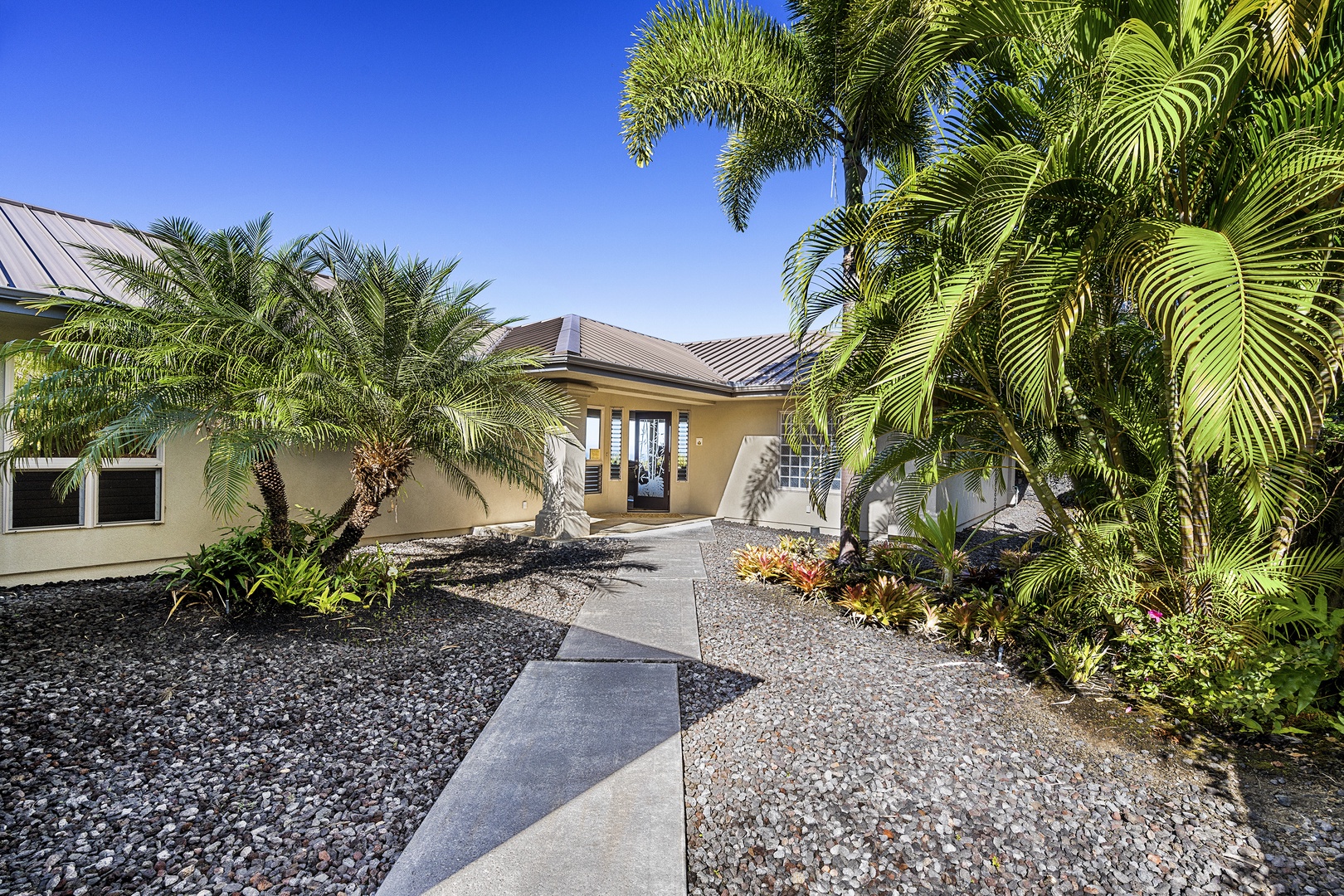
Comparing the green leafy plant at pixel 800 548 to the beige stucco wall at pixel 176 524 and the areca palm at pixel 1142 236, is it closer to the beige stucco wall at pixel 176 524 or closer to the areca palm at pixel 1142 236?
the areca palm at pixel 1142 236

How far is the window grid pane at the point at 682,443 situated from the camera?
44.0 feet

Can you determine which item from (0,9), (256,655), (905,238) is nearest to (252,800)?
(256,655)

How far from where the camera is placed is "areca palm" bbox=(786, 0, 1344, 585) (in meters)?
2.67

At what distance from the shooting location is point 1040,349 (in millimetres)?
3541

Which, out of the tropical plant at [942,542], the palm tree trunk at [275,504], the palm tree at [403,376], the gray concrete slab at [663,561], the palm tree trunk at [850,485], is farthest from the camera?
the gray concrete slab at [663,561]

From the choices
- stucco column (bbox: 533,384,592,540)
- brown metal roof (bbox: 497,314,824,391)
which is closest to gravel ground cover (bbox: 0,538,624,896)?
stucco column (bbox: 533,384,592,540)

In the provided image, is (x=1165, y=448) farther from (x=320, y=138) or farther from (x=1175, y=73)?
(x=320, y=138)

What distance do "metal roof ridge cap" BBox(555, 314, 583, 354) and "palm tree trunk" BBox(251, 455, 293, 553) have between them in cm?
400

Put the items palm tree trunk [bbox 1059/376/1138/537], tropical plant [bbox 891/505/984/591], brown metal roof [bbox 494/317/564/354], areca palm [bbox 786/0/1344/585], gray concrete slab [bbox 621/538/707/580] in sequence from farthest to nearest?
brown metal roof [bbox 494/317/564/354], gray concrete slab [bbox 621/538/707/580], tropical plant [bbox 891/505/984/591], palm tree trunk [bbox 1059/376/1138/537], areca palm [bbox 786/0/1344/585]

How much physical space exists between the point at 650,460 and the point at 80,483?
31.1 ft

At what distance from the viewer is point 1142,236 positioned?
3211 mm

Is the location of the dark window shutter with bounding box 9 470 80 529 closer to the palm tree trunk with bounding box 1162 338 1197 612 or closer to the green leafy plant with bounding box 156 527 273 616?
the green leafy plant with bounding box 156 527 273 616

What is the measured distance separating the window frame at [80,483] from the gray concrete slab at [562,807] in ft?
17.1

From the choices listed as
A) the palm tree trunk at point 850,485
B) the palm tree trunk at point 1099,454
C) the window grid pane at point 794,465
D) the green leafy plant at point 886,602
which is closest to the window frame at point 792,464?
the window grid pane at point 794,465
